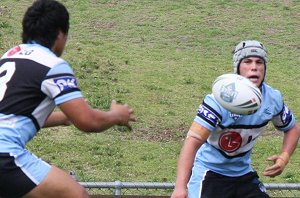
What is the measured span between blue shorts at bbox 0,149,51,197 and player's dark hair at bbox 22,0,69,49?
78 cm

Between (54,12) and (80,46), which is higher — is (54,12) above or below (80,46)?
above

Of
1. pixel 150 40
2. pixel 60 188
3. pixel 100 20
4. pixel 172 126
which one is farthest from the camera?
pixel 100 20

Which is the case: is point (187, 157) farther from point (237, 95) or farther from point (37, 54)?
point (37, 54)

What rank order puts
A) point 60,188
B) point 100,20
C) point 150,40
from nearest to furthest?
point 60,188
point 150,40
point 100,20

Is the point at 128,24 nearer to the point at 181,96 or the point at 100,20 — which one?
the point at 100,20

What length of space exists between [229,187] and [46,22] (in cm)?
190

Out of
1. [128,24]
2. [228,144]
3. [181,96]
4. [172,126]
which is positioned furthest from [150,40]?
[228,144]

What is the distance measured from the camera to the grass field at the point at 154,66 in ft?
39.0

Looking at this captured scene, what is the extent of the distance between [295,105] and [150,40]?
486 centimetres

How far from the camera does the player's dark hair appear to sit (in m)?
5.91

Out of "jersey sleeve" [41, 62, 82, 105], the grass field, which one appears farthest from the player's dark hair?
the grass field

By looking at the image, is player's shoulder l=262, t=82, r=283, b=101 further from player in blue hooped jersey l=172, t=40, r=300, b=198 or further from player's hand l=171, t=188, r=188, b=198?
player's hand l=171, t=188, r=188, b=198

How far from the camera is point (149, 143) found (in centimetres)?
1262

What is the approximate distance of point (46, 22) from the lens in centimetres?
592
